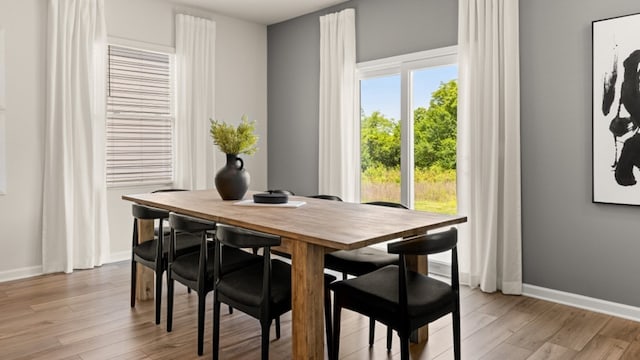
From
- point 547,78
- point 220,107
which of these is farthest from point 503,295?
point 220,107

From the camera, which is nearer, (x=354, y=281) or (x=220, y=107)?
(x=354, y=281)

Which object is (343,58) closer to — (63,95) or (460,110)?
(460,110)

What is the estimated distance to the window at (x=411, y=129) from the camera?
4.26m

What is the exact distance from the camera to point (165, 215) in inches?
122

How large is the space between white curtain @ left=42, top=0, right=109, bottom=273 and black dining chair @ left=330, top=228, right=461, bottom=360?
10.5 ft

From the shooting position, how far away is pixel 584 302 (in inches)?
134

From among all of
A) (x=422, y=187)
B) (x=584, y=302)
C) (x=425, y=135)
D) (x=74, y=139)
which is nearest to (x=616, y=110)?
(x=584, y=302)

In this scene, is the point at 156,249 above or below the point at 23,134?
below

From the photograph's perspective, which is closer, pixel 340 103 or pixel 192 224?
pixel 192 224

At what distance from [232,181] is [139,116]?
7.40 ft

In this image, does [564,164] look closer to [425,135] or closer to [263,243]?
[425,135]

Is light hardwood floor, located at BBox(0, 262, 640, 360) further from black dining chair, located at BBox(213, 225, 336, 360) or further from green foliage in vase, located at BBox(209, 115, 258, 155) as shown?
green foliage in vase, located at BBox(209, 115, 258, 155)

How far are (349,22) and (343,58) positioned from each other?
385 millimetres

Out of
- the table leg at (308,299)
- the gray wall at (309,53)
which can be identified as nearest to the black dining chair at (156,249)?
the table leg at (308,299)
